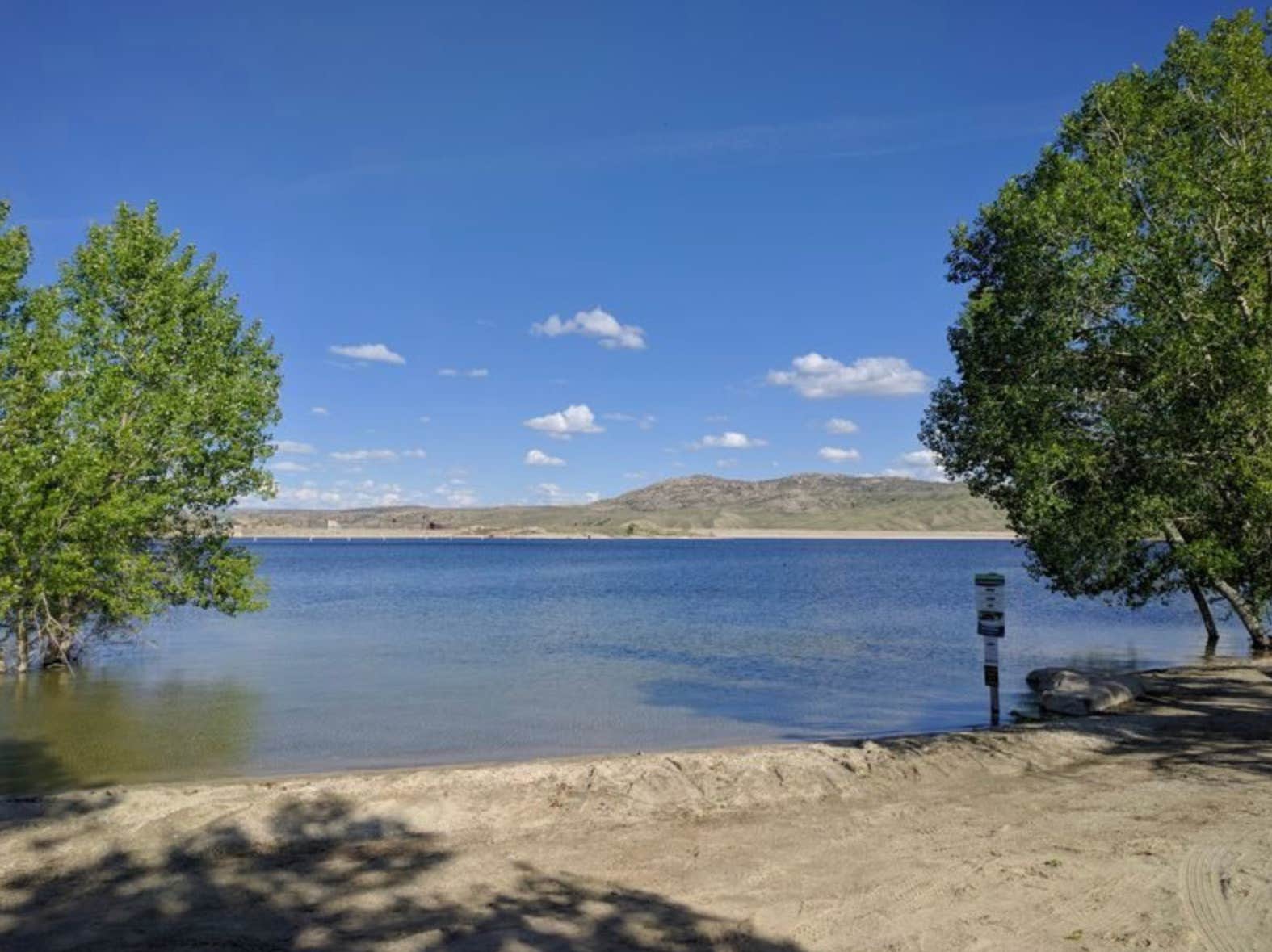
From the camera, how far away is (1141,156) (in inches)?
599

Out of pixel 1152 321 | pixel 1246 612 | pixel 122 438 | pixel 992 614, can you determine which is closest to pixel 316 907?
pixel 1152 321

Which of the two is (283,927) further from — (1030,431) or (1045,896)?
(1030,431)

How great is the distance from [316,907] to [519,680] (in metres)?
20.7

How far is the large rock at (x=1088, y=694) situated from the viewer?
19391 mm

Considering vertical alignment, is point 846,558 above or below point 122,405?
below

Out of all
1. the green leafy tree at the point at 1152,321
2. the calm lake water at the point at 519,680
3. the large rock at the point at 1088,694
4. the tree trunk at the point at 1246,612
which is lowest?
the calm lake water at the point at 519,680

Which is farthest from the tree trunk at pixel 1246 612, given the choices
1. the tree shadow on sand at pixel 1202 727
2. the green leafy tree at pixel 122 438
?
the green leafy tree at pixel 122 438

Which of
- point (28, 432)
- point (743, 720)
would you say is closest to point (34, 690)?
point (28, 432)

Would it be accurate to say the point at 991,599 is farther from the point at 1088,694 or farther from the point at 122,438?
the point at 122,438

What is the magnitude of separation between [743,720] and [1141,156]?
14.5 m

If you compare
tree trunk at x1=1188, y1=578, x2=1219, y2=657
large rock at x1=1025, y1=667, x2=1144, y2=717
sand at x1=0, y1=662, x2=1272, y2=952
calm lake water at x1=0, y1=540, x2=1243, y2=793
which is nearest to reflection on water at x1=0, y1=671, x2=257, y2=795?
calm lake water at x1=0, y1=540, x2=1243, y2=793

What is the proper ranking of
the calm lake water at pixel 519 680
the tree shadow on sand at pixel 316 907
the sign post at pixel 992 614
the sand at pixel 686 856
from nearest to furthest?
the tree shadow on sand at pixel 316 907 < the sand at pixel 686 856 < the sign post at pixel 992 614 < the calm lake water at pixel 519 680

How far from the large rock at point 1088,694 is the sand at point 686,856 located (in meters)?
5.30

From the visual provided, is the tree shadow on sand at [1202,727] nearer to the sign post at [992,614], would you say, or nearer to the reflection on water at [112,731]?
the sign post at [992,614]
